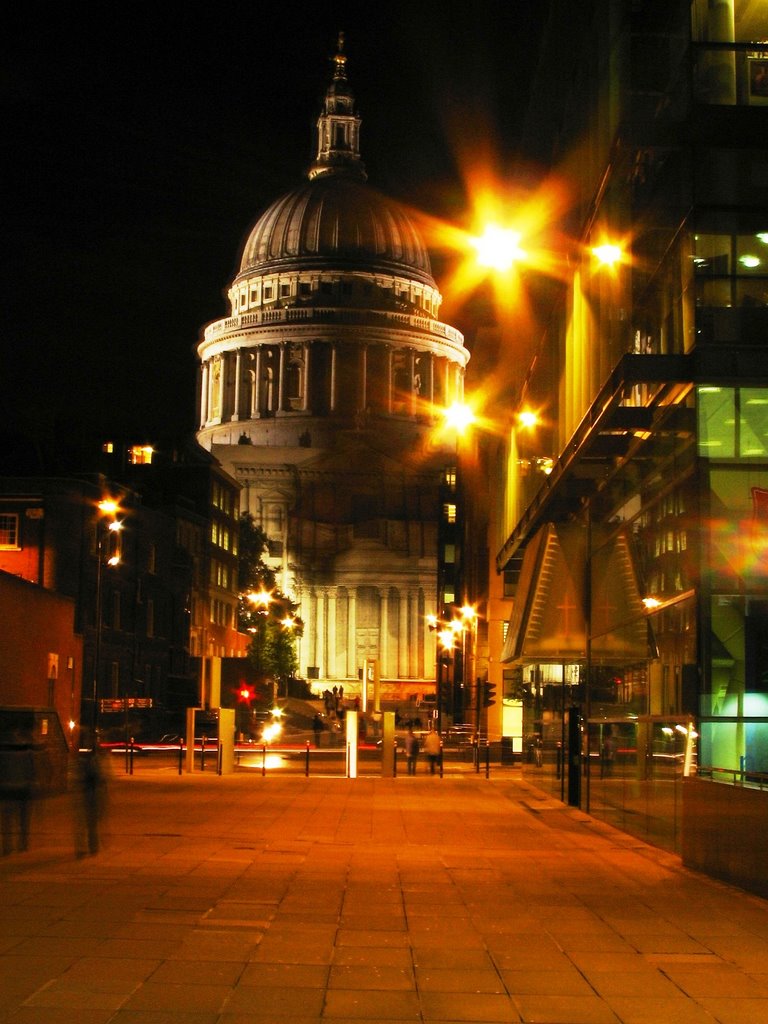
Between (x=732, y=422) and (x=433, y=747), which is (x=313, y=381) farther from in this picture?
(x=732, y=422)

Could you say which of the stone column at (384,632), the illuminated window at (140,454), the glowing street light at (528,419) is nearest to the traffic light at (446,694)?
the illuminated window at (140,454)

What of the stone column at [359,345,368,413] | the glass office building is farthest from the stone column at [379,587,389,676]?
the glass office building

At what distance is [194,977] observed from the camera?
1069 cm

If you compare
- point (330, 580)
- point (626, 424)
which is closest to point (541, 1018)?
point (626, 424)

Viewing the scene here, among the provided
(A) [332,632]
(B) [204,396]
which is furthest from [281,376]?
(A) [332,632]

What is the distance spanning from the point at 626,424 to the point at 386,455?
137 metres

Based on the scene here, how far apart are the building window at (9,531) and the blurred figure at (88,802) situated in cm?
5049

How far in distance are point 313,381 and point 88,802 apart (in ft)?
514

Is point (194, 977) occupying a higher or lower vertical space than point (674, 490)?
lower

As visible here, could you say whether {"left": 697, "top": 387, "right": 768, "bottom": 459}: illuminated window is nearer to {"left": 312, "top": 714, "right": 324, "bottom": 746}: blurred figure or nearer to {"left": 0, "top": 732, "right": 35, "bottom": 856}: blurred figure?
{"left": 0, "top": 732, "right": 35, "bottom": 856}: blurred figure

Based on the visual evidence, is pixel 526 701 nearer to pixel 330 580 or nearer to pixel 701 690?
pixel 701 690

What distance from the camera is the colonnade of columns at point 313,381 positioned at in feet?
568

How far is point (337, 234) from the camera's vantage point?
7141 inches

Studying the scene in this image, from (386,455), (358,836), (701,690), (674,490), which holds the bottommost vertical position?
(358,836)
